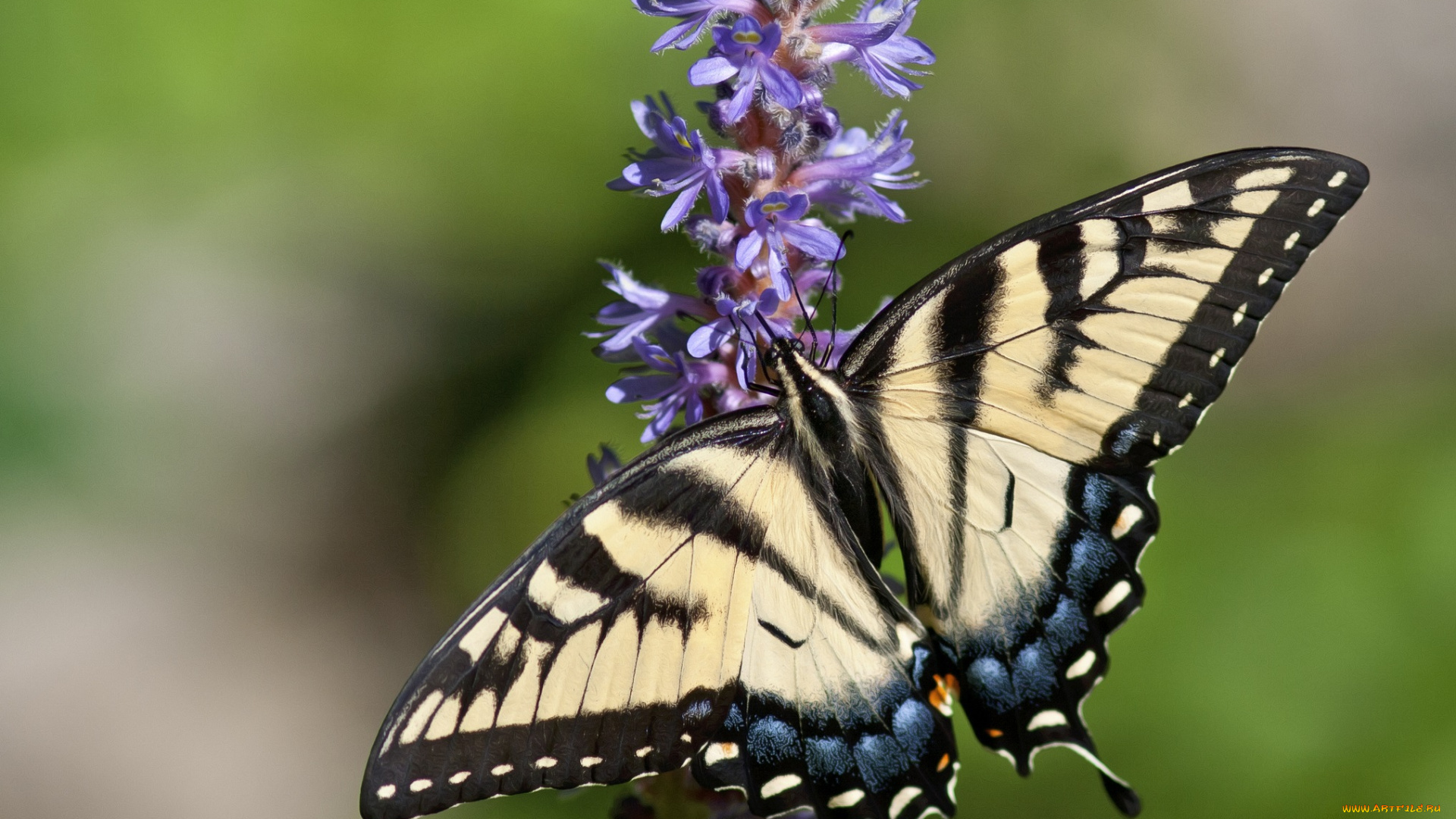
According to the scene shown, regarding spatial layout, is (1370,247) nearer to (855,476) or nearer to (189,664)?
(855,476)

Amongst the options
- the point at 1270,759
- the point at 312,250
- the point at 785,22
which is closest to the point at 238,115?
the point at 312,250

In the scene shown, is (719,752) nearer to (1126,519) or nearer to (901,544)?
(901,544)

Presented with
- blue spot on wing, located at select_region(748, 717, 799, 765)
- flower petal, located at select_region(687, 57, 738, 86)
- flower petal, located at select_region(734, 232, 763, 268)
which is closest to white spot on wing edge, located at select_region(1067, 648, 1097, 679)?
blue spot on wing, located at select_region(748, 717, 799, 765)

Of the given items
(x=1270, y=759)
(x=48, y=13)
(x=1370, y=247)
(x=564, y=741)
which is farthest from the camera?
(x=1370, y=247)

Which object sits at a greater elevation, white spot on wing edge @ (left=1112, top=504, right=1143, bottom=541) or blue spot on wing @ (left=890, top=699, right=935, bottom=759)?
white spot on wing edge @ (left=1112, top=504, right=1143, bottom=541)

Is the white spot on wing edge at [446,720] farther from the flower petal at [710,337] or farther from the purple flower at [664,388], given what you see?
the flower petal at [710,337]

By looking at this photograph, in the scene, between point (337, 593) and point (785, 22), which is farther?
point (337, 593)

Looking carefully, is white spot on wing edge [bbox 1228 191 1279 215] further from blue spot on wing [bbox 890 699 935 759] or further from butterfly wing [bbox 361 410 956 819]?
blue spot on wing [bbox 890 699 935 759]
